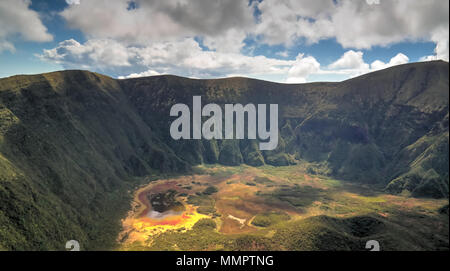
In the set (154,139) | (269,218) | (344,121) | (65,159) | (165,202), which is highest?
(344,121)

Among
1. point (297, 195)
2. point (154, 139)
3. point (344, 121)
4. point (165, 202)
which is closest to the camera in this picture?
point (165, 202)

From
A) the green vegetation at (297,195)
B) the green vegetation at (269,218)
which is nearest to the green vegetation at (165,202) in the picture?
the green vegetation at (269,218)

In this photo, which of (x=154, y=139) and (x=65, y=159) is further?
(x=154, y=139)

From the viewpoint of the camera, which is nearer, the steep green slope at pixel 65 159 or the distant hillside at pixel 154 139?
the steep green slope at pixel 65 159

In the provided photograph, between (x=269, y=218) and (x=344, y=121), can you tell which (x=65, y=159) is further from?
(x=344, y=121)

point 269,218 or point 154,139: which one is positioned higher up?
point 154,139

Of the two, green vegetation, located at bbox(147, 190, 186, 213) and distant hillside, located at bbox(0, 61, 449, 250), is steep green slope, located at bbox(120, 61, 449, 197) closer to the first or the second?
distant hillside, located at bbox(0, 61, 449, 250)

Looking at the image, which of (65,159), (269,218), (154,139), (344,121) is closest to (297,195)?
(269,218)

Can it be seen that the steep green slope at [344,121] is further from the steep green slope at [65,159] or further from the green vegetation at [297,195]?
the green vegetation at [297,195]

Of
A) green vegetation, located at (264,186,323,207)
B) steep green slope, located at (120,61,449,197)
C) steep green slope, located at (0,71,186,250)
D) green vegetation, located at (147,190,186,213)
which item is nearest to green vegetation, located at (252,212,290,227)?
green vegetation, located at (264,186,323,207)
